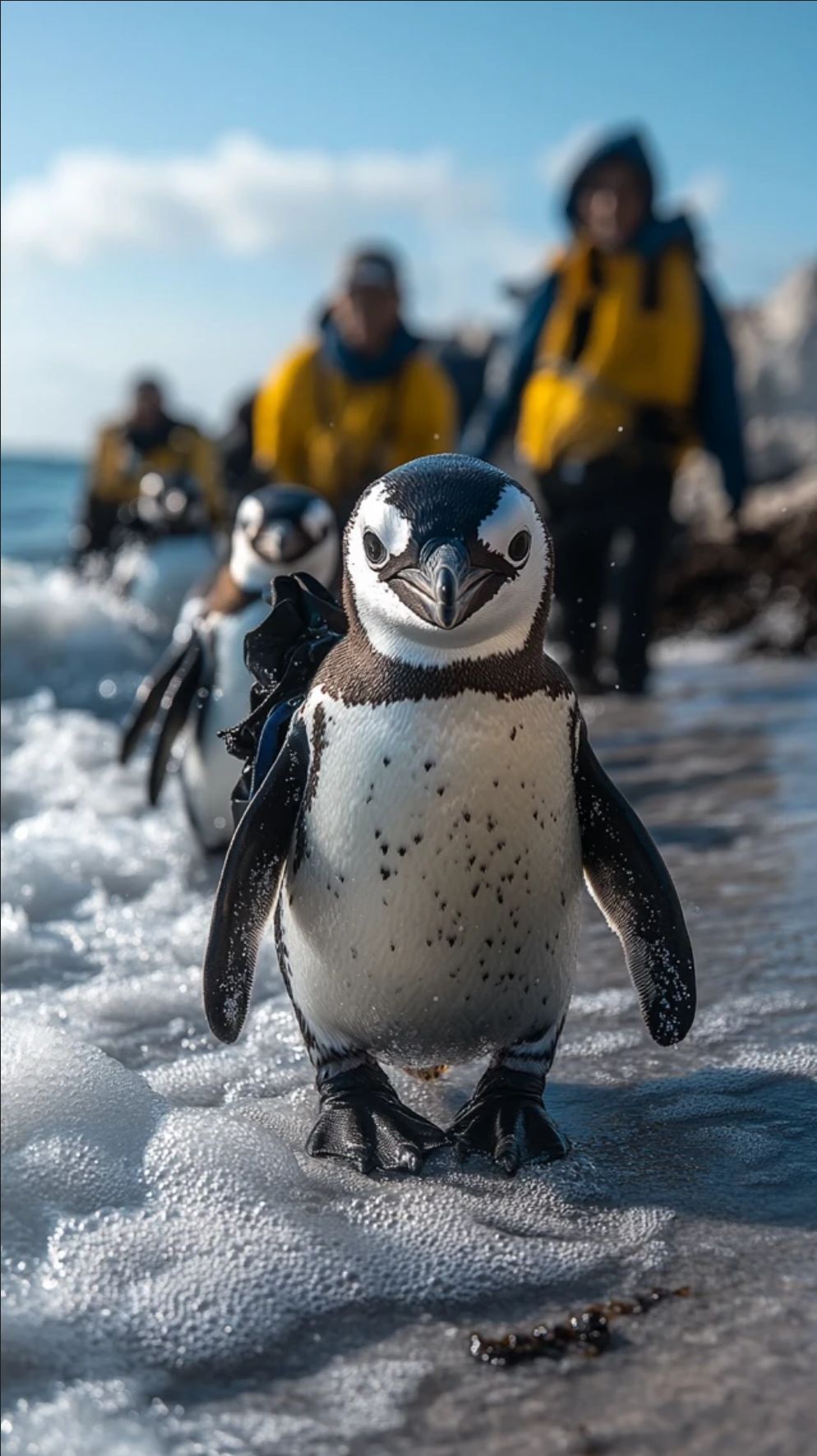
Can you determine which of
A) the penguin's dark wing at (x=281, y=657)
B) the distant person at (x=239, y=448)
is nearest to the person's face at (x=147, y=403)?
the distant person at (x=239, y=448)

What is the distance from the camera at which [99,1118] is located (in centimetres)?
227

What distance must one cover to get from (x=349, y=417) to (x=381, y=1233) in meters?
5.61

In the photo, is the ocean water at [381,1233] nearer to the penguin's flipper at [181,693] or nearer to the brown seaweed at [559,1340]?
the brown seaweed at [559,1340]

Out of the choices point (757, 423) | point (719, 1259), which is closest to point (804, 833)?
point (719, 1259)

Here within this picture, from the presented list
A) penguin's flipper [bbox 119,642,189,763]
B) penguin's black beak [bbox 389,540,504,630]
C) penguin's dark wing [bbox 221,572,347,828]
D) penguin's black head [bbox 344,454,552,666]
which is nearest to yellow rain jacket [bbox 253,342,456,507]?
penguin's flipper [bbox 119,642,189,763]

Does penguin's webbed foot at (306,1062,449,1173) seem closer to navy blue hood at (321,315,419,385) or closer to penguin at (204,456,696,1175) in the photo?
penguin at (204,456,696,1175)

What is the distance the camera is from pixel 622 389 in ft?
22.0

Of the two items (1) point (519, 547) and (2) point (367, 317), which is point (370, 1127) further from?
(2) point (367, 317)

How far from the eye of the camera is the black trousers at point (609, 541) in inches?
264

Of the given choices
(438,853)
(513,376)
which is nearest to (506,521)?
(438,853)

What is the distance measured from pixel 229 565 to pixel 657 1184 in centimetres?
267

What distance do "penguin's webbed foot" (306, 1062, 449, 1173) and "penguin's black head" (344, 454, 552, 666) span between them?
0.63 meters

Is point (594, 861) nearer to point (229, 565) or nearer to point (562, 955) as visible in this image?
point (562, 955)

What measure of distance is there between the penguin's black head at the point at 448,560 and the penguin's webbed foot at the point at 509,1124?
0.62 metres
